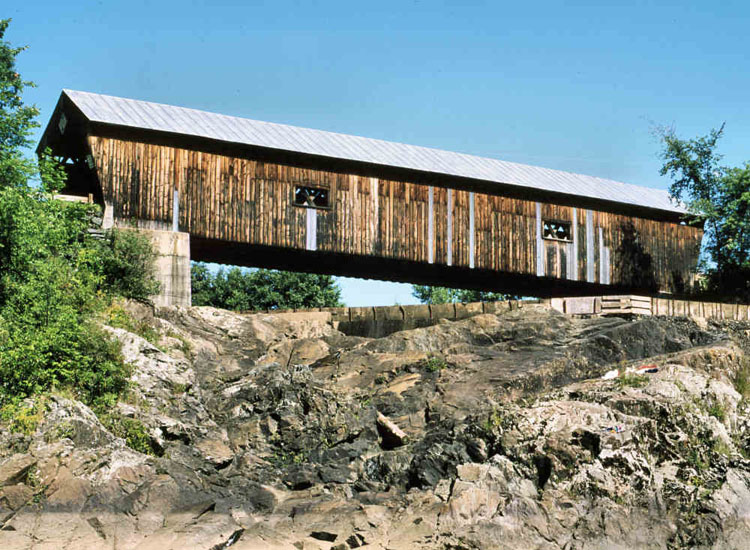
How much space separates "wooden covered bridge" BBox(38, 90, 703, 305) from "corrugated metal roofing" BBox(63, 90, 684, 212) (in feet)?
0.29

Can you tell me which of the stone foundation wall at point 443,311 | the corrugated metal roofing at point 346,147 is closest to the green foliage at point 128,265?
the corrugated metal roofing at point 346,147

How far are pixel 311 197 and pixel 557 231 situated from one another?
1080 centimetres

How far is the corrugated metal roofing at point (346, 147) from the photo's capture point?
3020 centimetres

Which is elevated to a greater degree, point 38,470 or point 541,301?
point 541,301

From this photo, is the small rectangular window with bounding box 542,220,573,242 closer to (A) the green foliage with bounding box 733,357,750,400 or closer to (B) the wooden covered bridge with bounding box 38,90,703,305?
(B) the wooden covered bridge with bounding box 38,90,703,305

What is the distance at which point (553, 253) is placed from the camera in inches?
1430

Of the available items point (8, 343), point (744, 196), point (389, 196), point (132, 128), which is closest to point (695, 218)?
point (744, 196)

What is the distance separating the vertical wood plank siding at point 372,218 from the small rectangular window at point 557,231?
8.1 inches

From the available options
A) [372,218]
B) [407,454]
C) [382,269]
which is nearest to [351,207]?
[372,218]

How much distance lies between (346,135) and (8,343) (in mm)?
17983

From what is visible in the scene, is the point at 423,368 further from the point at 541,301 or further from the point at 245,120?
the point at 245,120

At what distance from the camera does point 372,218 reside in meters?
33.1

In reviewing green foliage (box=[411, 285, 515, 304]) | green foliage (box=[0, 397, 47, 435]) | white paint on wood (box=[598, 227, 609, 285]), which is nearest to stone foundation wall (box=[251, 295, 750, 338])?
white paint on wood (box=[598, 227, 609, 285])

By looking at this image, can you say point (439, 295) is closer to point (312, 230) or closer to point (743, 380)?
point (312, 230)
